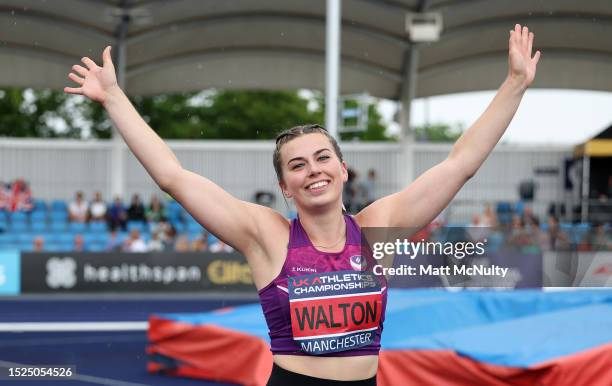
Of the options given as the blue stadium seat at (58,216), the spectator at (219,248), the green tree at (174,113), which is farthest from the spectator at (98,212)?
the green tree at (174,113)

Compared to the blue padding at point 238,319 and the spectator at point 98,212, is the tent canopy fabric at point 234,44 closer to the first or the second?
the spectator at point 98,212

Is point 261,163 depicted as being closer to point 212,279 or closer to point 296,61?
point 296,61

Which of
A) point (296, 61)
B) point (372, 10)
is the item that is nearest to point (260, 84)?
point (296, 61)

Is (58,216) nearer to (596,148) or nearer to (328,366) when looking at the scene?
(596,148)

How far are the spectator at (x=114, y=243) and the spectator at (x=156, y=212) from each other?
3.64ft

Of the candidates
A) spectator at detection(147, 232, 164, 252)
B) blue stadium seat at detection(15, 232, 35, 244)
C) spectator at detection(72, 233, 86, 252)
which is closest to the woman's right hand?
spectator at detection(147, 232, 164, 252)

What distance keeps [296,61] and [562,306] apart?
15.5m

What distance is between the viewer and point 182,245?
15234 mm

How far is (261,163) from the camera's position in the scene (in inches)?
899

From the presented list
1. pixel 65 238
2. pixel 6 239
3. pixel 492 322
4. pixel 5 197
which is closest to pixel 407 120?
pixel 65 238

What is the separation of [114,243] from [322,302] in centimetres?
1392

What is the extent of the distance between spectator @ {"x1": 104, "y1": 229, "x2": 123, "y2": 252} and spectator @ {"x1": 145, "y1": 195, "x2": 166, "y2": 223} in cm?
111

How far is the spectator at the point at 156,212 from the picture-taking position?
17.8 metres

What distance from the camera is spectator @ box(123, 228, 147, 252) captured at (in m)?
15.0
